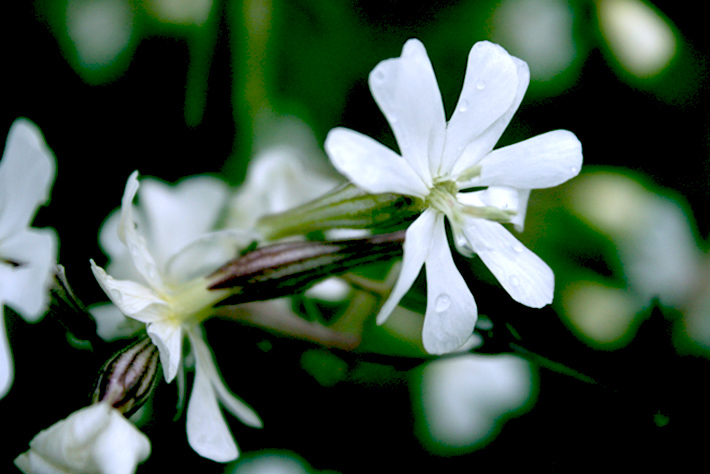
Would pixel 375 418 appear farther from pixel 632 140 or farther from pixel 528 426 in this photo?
pixel 632 140

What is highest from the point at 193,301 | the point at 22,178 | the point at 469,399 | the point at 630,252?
the point at 22,178

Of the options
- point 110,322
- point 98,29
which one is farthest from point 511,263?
point 98,29

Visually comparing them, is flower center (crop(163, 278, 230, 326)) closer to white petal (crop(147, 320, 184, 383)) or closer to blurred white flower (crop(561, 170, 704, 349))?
white petal (crop(147, 320, 184, 383))

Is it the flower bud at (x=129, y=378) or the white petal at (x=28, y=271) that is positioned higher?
the white petal at (x=28, y=271)

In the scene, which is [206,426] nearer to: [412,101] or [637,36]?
[412,101]

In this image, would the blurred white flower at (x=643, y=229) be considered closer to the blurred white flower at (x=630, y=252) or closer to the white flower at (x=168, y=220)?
the blurred white flower at (x=630, y=252)

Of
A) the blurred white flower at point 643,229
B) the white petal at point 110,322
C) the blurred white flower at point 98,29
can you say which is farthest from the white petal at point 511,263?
the blurred white flower at point 98,29
